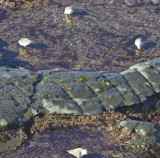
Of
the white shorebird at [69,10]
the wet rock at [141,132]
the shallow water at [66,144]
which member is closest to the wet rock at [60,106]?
the shallow water at [66,144]

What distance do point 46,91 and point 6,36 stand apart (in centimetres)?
347

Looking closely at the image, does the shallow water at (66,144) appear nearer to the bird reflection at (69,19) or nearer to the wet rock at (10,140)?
the wet rock at (10,140)

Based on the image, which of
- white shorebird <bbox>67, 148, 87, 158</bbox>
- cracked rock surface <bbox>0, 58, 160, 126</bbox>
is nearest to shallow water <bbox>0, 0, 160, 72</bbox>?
cracked rock surface <bbox>0, 58, 160, 126</bbox>

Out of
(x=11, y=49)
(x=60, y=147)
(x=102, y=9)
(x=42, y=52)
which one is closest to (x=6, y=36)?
(x=11, y=49)

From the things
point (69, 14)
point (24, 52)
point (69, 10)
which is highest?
point (69, 10)

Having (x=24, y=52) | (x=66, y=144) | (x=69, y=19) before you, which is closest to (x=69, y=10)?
(x=69, y=19)

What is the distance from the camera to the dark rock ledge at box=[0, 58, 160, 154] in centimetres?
465

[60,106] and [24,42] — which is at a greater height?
[60,106]

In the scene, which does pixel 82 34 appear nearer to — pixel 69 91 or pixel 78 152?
A: pixel 69 91

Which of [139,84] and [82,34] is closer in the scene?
[139,84]

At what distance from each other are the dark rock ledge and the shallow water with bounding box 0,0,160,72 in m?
1.22

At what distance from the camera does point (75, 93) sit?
5.12 metres

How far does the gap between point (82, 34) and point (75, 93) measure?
3396mm

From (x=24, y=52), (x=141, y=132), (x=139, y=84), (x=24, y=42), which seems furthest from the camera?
(x=24, y=42)
